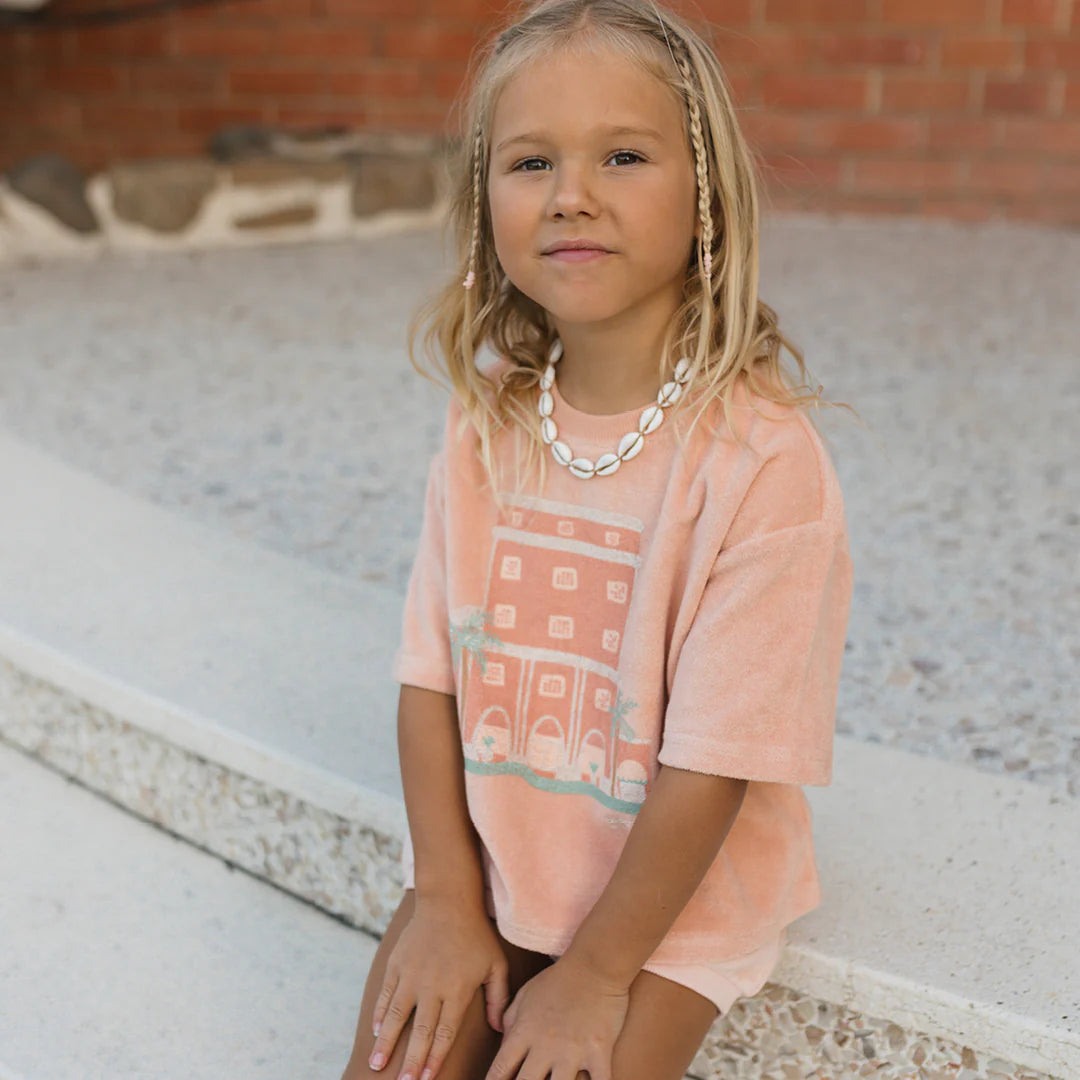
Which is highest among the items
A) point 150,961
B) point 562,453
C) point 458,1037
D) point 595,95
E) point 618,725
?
point 595,95

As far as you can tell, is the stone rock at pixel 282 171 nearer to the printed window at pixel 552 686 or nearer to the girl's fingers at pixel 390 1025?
the printed window at pixel 552 686

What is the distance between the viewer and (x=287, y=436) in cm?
263

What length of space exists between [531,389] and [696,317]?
173 millimetres

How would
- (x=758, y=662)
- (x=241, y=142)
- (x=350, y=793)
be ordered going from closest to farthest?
1. (x=758, y=662)
2. (x=350, y=793)
3. (x=241, y=142)

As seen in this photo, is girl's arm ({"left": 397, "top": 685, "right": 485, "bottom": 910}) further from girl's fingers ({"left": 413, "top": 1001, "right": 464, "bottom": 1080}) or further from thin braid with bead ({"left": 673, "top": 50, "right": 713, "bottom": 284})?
thin braid with bead ({"left": 673, "top": 50, "right": 713, "bottom": 284})

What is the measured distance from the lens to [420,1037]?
1.14 metres

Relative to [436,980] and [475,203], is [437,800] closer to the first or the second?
[436,980]

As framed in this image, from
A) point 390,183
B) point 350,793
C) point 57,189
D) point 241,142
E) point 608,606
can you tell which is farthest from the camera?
point 241,142

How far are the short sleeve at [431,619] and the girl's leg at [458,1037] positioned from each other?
0.21 meters

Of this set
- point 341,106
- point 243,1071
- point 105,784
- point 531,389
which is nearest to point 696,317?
point 531,389

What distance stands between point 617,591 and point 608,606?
0.05 feet

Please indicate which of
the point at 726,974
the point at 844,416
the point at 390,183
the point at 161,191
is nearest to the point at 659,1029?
the point at 726,974

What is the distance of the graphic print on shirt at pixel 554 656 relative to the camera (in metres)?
1.17

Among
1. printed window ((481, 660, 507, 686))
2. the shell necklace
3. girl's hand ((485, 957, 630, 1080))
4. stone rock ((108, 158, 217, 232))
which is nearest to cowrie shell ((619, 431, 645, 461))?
the shell necklace
